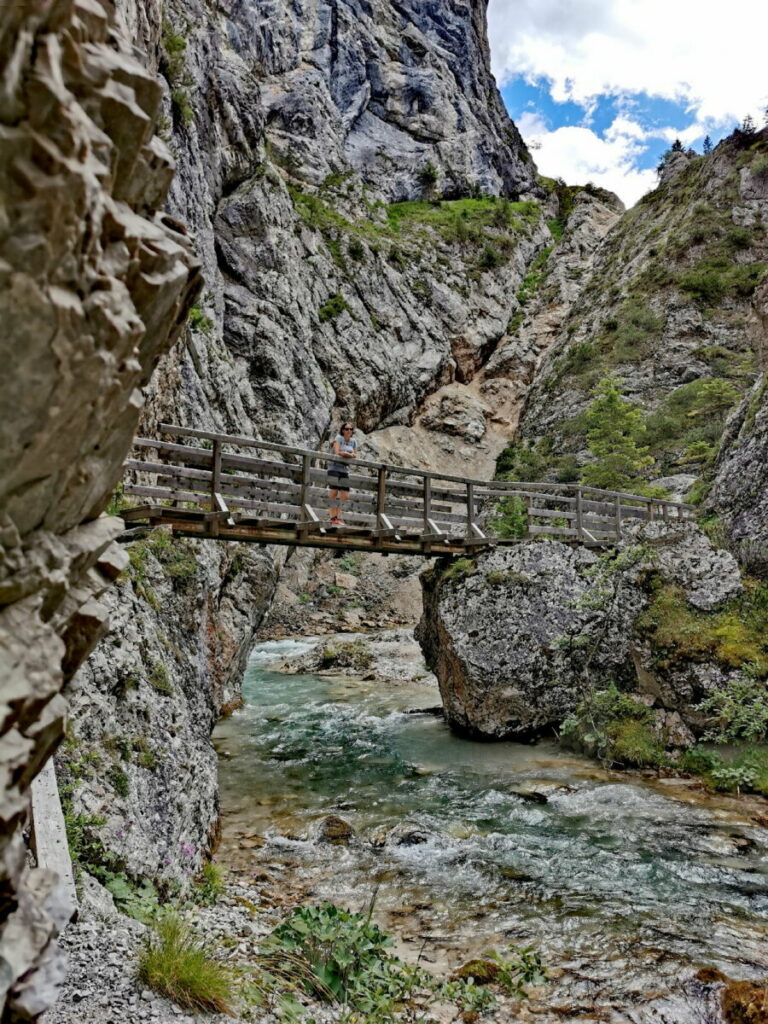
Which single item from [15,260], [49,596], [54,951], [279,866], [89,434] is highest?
[15,260]

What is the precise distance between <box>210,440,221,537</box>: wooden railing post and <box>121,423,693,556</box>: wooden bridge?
2 cm

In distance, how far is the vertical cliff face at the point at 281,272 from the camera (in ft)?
25.9

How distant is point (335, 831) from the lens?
9492mm

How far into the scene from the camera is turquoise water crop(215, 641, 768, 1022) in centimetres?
657

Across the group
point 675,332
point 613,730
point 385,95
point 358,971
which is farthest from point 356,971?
point 385,95

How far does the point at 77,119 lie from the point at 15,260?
694mm

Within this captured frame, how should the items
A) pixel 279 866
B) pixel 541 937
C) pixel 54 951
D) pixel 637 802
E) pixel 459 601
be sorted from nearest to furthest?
pixel 54 951, pixel 541 937, pixel 279 866, pixel 637 802, pixel 459 601

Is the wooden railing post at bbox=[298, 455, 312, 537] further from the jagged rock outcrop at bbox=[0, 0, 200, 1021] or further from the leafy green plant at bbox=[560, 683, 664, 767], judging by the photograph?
the jagged rock outcrop at bbox=[0, 0, 200, 1021]

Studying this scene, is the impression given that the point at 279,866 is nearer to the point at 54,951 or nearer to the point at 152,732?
the point at 152,732

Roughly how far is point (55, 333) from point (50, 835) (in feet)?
12.0

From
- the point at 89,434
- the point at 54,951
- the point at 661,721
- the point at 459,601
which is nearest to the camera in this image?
the point at 54,951

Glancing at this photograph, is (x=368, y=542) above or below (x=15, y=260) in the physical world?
below

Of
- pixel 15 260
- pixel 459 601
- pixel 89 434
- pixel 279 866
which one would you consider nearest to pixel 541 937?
pixel 279 866

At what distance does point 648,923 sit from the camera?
6.98m
